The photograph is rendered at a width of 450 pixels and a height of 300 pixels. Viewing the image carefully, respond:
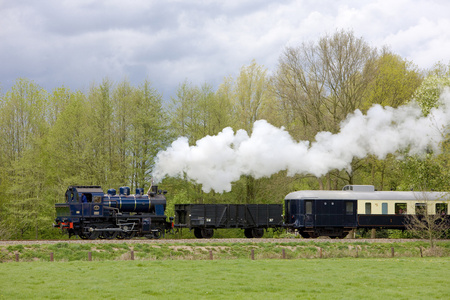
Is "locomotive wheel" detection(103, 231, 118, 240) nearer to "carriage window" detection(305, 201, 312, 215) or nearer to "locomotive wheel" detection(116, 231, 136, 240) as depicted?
"locomotive wheel" detection(116, 231, 136, 240)

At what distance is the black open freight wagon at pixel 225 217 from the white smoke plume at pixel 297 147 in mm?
2581

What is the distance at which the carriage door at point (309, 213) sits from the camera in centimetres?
3297

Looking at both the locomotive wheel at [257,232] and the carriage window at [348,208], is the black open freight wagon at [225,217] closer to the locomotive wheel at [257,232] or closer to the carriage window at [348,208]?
the locomotive wheel at [257,232]

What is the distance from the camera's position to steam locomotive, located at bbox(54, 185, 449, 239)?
2972 cm

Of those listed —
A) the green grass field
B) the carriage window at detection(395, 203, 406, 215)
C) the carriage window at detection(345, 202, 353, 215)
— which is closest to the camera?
the green grass field

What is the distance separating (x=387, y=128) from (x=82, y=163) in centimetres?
2382

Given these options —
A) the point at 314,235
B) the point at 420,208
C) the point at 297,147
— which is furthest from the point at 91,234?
the point at 420,208

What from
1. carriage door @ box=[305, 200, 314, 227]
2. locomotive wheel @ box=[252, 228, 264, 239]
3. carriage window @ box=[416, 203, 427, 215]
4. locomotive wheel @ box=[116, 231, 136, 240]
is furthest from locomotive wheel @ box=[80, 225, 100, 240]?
carriage window @ box=[416, 203, 427, 215]

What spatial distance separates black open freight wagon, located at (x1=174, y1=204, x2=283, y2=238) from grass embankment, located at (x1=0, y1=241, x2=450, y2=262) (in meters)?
4.25

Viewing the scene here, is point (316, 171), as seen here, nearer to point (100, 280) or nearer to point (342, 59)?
point (342, 59)

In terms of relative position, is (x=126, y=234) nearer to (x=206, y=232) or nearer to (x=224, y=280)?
(x=206, y=232)

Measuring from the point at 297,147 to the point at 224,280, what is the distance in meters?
18.5

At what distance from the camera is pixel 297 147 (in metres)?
35.4

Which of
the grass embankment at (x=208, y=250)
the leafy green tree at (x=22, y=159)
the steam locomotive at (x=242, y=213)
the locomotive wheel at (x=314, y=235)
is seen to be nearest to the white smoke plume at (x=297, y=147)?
the steam locomotive at (x=242, y=213)
